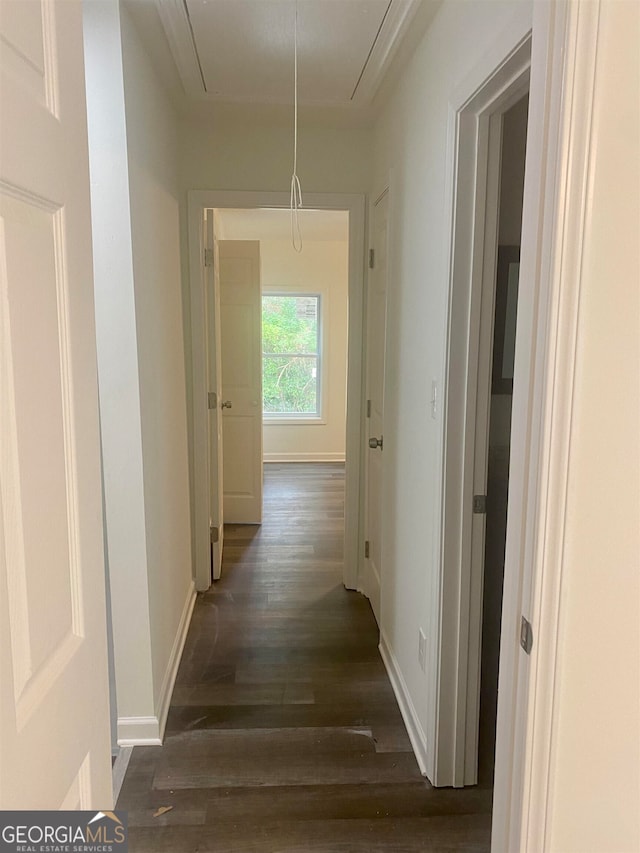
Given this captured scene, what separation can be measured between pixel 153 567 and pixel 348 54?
6.58 ft

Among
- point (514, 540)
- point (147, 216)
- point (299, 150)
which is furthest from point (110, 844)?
point (299, 150)

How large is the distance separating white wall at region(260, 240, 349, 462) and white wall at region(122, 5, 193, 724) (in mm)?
3643

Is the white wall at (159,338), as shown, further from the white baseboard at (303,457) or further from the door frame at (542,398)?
the white baseboard at (303,457)

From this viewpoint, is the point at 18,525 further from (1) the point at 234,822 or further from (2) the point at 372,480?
(2) the point at 372,480

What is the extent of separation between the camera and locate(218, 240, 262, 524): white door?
167 inches

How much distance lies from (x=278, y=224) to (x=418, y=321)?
3.75 m

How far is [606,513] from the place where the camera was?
0.92 m

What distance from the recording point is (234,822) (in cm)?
181

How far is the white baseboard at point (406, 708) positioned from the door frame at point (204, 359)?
2.58ft

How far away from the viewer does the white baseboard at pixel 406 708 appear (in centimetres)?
204

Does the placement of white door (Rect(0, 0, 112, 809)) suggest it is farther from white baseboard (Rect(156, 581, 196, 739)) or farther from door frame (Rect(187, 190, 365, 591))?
door frame (Rect(187, 190, 365, 591))

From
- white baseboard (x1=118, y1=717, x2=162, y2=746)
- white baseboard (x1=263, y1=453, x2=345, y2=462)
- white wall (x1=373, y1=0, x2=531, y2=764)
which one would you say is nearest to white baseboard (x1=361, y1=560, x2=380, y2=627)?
white wall (x1=373, y1=0, x2=531, y2=764)

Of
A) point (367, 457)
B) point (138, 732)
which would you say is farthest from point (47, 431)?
point (367, 457)

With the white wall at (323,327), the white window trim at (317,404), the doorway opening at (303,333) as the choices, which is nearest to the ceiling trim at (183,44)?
the doorway opening at (303,333)
